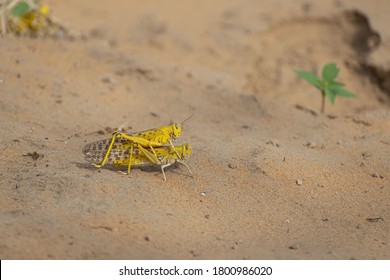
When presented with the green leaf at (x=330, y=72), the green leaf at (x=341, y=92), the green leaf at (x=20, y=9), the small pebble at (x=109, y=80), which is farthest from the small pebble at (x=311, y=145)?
the green leaf at (x=20, y=9)

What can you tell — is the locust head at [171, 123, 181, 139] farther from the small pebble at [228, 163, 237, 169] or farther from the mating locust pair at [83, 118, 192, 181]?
the small pebble at [228, 163, 237, 169]

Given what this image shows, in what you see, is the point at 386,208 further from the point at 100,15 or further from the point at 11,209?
the point at 100,15

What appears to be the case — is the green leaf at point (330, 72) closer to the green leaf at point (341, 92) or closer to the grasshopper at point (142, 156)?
the green leaf at point (341, 92)

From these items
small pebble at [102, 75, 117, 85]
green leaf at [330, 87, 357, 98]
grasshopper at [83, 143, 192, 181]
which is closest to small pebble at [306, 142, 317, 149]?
green leaf at [330, 87, 357, 98]

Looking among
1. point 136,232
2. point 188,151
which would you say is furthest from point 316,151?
point 136,232

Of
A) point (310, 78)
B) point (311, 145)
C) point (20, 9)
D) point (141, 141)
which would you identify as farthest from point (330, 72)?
point (20, 9)

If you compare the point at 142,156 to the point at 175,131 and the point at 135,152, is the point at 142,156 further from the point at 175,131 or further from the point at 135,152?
the point at 175,131

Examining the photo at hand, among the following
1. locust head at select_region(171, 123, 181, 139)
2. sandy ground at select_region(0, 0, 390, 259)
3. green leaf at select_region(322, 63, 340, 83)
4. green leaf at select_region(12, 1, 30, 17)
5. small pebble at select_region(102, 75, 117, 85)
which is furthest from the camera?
green leaf at select_region(12, 1, 30, 17)
